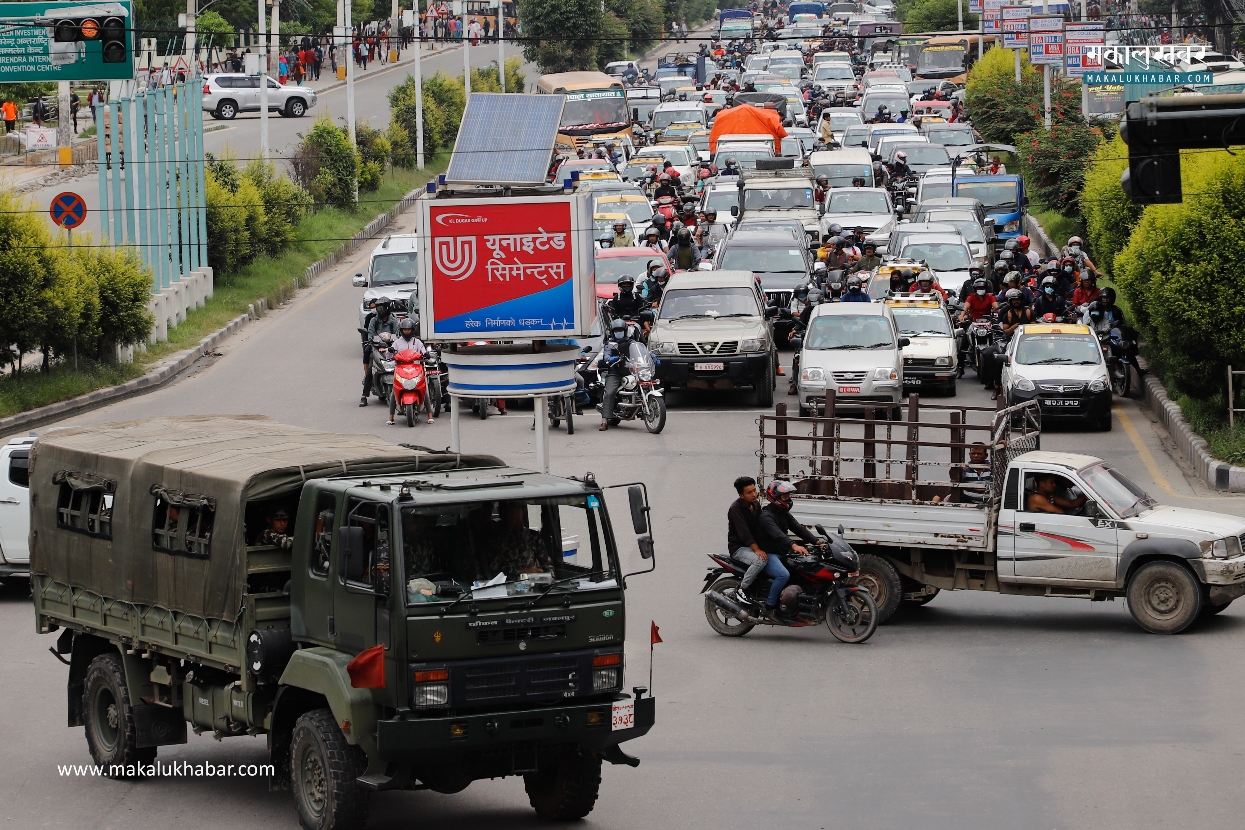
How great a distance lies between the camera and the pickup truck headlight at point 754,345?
2797 cm

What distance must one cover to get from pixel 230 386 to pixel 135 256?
14.0ft

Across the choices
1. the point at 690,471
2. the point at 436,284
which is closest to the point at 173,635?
the point at 436,284

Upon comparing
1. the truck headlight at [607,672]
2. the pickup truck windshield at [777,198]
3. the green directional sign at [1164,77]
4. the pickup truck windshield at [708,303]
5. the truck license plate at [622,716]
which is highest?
the green directional sign at [1164,77]

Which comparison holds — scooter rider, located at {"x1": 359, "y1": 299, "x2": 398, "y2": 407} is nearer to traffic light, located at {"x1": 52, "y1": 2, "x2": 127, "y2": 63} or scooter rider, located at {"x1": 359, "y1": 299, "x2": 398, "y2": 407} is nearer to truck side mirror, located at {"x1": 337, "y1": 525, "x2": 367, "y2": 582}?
traffic light, located at {"x1": 52, "y1": 2, "x2": 127, "y2": 63}

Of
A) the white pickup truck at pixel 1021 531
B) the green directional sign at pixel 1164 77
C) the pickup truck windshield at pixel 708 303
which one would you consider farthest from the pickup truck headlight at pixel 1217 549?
the green directional sign at pixel 1164 77

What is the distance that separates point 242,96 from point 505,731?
66.6 m

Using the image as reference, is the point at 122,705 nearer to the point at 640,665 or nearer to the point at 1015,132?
the point at 640,665

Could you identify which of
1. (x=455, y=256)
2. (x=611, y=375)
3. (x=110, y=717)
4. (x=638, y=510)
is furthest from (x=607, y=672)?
(x=611, y=375)

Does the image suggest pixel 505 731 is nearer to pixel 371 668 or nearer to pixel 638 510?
pixel 371 668

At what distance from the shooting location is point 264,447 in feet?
39.1

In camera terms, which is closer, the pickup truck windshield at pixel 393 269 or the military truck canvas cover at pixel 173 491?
the military truck canvas cover at pixel 173 491

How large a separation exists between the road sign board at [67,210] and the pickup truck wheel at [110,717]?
18821 mm

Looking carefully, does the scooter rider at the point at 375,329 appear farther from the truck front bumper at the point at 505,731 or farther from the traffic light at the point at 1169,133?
the truck front bumper at the point at 505,731

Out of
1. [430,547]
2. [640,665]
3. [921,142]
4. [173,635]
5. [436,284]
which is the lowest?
[640,665]
